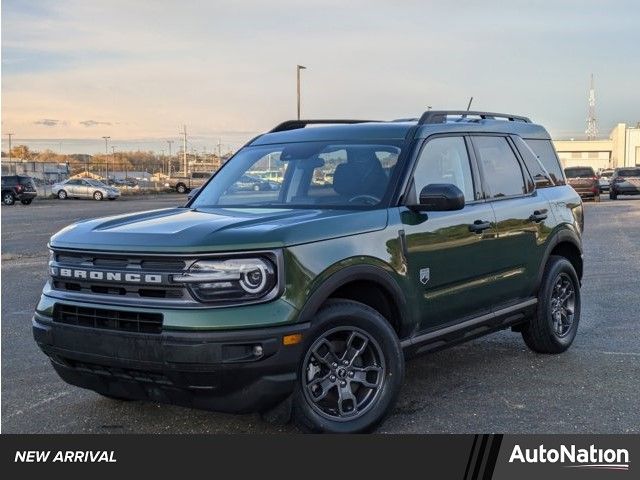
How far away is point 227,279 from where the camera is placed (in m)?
4.01

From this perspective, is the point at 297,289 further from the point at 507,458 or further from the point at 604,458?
the point at 604,458

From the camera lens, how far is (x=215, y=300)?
13.1 feet

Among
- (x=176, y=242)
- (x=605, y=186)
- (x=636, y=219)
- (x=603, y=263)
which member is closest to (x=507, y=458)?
(x=176, y=242)

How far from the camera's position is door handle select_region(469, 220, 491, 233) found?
5414mm

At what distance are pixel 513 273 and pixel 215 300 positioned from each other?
2.76m

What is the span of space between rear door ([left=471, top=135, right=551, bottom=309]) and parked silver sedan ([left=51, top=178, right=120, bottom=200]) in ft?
149

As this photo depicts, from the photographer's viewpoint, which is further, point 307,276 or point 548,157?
point 548,157

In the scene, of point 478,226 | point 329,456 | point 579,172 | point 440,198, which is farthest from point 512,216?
point 579,172

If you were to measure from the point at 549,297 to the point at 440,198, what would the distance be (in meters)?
2.02

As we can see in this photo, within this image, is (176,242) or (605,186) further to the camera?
(605,186)

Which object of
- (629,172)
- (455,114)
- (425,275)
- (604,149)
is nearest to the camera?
(425,275)

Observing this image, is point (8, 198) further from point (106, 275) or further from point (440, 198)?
point (440, 198)

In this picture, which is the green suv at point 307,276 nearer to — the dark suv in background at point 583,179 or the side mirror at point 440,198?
the side mirror at point 440,198

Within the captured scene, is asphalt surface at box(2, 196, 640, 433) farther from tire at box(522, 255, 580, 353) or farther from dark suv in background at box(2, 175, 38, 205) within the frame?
dark suv in background at box(2, 175, 38, 205)
